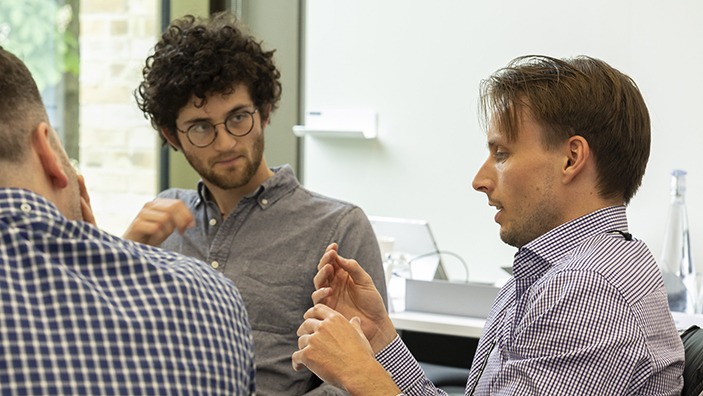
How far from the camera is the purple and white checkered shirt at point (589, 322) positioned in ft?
4.23

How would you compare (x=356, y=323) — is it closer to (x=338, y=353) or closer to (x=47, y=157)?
(x=338, y=353)

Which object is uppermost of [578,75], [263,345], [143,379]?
[578,75]

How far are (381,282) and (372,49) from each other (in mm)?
1411

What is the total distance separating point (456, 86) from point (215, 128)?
126 centimetres

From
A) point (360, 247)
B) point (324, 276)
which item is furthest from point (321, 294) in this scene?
point (360, 247)

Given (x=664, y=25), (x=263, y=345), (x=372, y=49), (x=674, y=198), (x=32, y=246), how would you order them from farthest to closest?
(x=372, y=49), (x=664, y=25), (x=674, y=198), (x=263, y=345), (x=32, y=246)

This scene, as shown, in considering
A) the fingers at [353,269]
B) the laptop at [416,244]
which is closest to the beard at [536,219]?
the fingers at [353,269]

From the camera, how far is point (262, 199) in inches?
82.2

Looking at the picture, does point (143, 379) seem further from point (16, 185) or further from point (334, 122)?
point (334, 122)

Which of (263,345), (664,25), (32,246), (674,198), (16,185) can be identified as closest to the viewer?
(32,246)

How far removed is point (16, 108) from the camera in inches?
43.1

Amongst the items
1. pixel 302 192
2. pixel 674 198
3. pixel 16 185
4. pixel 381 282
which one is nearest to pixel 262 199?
pixel 302 192

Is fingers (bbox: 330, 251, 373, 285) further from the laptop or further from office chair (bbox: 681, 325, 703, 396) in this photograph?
the laptop

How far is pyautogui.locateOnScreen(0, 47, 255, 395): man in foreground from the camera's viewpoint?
93cm
